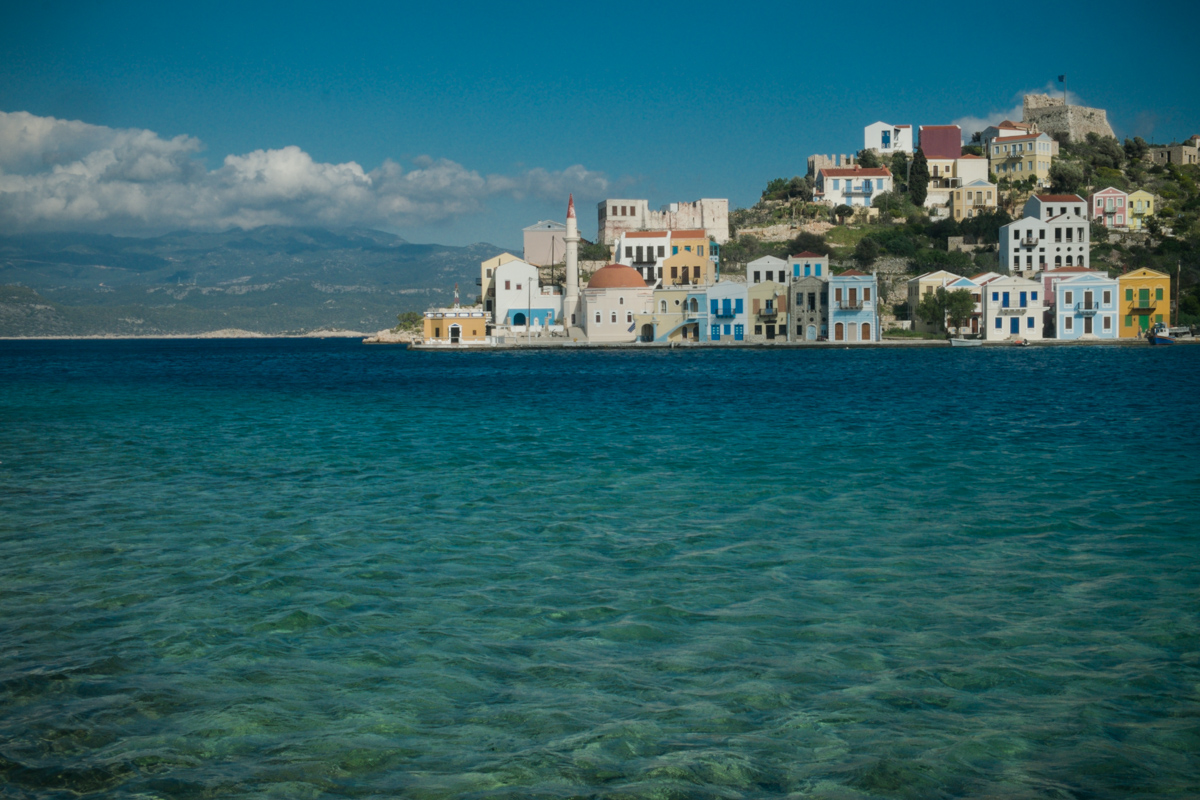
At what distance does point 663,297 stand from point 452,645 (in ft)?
188

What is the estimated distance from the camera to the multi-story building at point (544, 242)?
74812 mm

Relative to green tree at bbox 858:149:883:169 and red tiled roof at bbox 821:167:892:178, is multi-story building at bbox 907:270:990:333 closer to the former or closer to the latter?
red tiled roof at bbox 821:167:892:178

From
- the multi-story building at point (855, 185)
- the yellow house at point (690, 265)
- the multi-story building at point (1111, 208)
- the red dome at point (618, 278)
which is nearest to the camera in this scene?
the red dome at point (618, 278)

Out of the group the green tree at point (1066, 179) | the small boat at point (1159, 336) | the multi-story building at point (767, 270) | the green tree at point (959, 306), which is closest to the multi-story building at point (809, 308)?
the multi-story building at point (767, 270)

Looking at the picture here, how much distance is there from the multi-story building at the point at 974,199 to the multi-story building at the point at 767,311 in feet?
74.1

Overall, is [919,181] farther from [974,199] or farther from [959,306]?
[959,306]

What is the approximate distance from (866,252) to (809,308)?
9.52 m

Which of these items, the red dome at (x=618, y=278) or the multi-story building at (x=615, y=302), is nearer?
the red dome at (x=618, y=278)

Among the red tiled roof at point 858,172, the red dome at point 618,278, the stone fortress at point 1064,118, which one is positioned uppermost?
the stone fortress at point 1064,118

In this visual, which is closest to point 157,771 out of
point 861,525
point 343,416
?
point 861,525

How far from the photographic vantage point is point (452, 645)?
18.5 ft

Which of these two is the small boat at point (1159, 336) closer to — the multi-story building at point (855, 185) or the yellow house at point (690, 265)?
the multi-story building at point (855, 185)

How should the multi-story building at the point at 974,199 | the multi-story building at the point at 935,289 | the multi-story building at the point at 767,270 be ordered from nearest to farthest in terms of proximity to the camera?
the multi-story building at the point at 935,289, the multi-story building at the point at 767,270, the multi-story building at the point at 974,199

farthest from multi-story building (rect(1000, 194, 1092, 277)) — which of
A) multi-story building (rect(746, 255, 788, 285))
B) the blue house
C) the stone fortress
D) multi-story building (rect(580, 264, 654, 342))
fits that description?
the stone fortress
